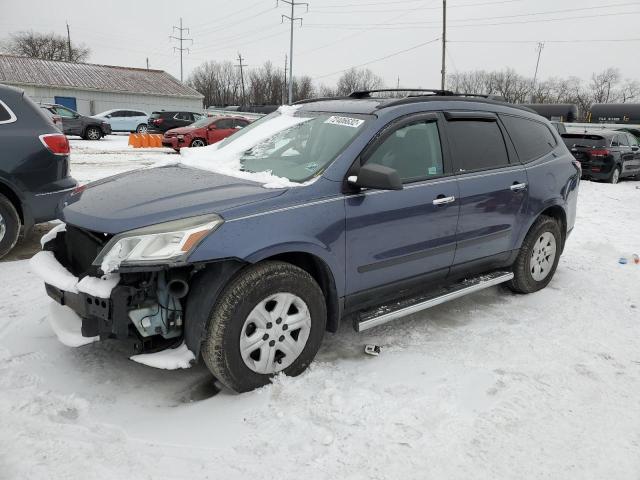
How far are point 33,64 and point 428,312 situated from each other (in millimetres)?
45916

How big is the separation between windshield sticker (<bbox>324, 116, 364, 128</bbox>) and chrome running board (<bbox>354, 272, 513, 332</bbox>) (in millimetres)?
1303

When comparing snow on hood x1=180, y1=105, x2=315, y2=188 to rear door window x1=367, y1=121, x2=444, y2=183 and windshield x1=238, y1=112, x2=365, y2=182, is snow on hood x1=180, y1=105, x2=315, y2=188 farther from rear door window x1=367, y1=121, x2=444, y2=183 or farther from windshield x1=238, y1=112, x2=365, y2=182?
rear door window x1=367, y1=121, x2=444, y2=183

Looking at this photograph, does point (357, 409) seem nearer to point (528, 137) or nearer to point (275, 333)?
point (275, 333)

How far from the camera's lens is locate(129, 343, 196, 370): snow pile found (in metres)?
2.82

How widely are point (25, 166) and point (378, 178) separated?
3.99m

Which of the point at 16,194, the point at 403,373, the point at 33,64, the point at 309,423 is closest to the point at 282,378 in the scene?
the point at 309,423

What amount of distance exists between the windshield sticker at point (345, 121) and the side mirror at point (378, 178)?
522 millimetres

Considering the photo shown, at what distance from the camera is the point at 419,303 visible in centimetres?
380

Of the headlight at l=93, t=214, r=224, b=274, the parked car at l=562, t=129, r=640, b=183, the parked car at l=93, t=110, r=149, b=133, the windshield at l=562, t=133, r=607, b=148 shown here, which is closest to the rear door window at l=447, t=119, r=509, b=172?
the headlight at l=93, t=214, r=224, b=274

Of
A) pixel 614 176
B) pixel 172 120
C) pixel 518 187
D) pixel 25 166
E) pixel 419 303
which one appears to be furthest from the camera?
pixel 172 120

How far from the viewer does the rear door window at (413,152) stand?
3628 mm

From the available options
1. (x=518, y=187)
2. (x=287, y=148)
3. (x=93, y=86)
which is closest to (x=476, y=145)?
(x=518, y=187)

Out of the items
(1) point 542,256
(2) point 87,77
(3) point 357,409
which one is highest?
(2) point 87,77

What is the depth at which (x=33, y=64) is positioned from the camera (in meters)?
41.2
